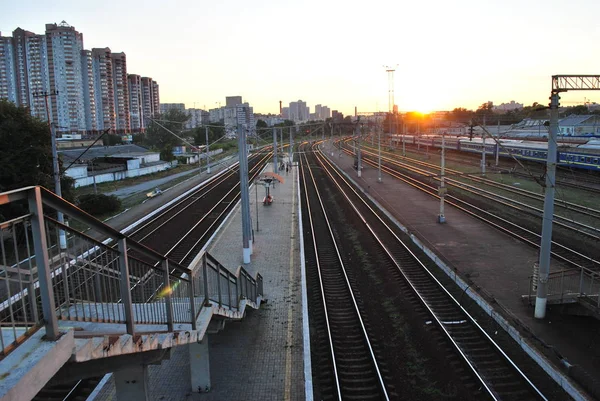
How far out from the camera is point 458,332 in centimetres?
1113

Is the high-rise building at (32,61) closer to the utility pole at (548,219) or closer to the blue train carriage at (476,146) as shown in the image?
the blue train carriage at (476,146)

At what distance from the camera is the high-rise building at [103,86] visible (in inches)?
4009

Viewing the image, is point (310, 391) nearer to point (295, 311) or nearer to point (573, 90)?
point (295, 311)

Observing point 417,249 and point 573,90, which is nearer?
point 573,90

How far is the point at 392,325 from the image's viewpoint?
11773mm

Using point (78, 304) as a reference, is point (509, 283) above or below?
below

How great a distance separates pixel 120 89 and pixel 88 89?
14.0m

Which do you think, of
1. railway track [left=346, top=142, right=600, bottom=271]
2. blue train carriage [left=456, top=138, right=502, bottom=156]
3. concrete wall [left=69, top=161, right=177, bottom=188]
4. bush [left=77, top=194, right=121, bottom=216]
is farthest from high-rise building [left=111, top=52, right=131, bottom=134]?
railway track [left=346, top=142, right=600, bottom=271]

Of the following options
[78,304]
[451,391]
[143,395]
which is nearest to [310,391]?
[451,391]

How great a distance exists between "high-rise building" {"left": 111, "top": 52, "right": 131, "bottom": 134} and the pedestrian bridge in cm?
11576

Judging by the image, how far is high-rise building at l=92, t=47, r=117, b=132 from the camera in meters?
102

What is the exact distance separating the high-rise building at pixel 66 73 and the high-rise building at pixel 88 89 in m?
1.69

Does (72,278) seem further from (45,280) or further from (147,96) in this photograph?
(147,96)

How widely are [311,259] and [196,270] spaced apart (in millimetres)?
10570
